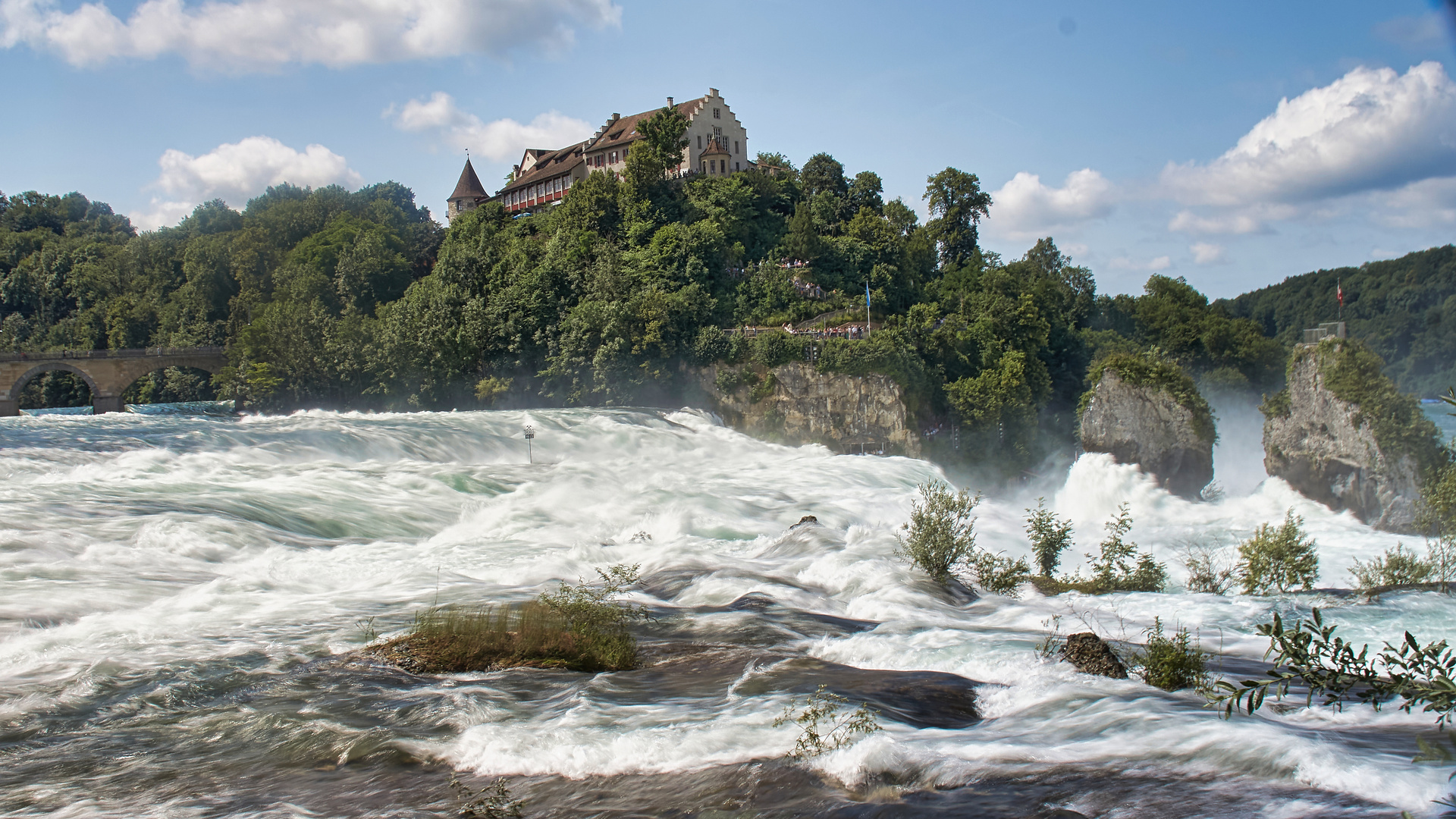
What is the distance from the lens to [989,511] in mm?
29797

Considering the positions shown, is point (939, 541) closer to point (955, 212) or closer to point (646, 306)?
point (646, 306)

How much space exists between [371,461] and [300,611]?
16.9 metres

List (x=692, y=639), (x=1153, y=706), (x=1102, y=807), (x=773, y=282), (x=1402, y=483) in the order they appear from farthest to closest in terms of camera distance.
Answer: (x=773, y=282) < (x=1402, y=483) < (x=692, y=639) < (x=1153, y=706) < (x=1102, y=807)

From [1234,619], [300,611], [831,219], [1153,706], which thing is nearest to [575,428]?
[300,611]

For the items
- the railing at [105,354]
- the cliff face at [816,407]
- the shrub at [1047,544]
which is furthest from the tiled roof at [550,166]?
the shrub at [1047,544]

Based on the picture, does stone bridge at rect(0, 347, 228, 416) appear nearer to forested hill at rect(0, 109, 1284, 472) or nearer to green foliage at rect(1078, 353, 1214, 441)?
forested hill at rect(0, 109, 1284, 472)

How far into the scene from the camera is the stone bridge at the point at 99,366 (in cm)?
6066

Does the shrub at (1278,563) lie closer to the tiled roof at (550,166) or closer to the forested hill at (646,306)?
the forested hill at (646,306)

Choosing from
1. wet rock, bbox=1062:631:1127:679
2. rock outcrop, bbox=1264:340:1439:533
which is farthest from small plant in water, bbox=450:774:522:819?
rock outcrop, bbox=1264:340:1439:533

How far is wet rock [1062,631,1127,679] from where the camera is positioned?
1023 centimetres

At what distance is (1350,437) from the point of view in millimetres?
36562

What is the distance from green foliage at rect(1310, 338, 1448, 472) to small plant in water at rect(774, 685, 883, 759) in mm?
36573

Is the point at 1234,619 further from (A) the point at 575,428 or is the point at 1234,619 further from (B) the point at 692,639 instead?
(A) the point at 575,428

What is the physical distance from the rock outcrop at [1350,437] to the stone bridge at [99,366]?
75013 millimetres
